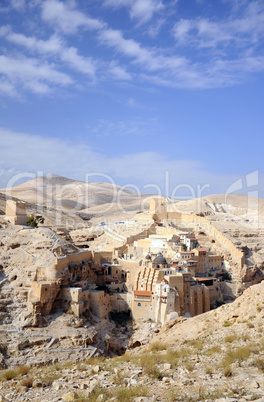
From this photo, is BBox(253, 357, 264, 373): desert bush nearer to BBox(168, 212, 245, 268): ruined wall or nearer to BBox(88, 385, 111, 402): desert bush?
BBox(88, 385, 111, 402): desert bush

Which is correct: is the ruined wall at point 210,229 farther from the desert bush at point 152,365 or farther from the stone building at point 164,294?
the desert bush at point 152,365

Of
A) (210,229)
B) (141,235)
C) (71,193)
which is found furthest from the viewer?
(71,193)

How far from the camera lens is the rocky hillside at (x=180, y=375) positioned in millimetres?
6957

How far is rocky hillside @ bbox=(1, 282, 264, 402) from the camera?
22.8 feet

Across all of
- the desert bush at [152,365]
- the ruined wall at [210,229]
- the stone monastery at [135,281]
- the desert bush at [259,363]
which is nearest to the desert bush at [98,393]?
the desert bush at [152,365]

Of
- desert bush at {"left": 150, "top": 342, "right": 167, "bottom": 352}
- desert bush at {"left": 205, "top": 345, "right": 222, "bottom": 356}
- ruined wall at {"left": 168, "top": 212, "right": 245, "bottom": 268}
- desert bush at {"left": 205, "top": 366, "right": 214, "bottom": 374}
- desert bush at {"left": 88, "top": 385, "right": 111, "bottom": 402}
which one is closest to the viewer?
desert bush at {"left": 88, "top": 385, "right": 111, "bottom": 402}

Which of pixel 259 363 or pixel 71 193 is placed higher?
pixel 71 193

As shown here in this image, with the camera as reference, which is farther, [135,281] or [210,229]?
[210,229]

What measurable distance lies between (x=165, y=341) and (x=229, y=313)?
2.25 metres

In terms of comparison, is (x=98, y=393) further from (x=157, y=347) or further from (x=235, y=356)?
(x=157, y=347)

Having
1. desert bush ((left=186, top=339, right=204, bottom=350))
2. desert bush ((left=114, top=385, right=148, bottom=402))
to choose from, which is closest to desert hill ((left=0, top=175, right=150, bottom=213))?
desert bush ((left=186, top=339, right=204, bottom=350))

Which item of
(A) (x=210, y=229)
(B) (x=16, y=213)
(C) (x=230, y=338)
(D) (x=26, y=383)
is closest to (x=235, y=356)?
(C) (x=230, y=338)

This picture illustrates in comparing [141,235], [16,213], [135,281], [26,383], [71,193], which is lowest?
[26,383]

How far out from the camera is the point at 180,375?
7973mm
